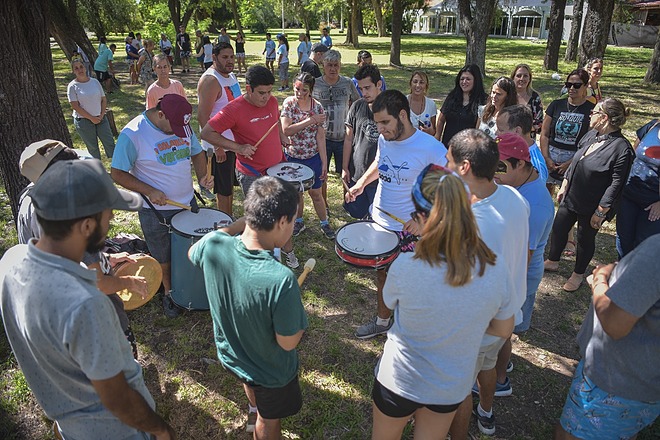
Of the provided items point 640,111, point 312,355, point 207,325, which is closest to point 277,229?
point 312,355

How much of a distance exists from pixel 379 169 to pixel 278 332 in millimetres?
1893

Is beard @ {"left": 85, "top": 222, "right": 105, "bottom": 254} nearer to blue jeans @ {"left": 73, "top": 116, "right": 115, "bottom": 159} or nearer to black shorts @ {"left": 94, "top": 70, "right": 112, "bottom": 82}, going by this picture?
blue jeans @ {"left": 73, "top": 116, "right": 115, "bottom": 159}

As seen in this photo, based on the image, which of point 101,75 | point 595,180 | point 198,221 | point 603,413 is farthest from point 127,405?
point 101,75

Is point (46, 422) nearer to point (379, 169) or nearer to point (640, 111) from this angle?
point (379, 169)

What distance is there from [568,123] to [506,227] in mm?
3444

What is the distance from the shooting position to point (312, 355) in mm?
3623

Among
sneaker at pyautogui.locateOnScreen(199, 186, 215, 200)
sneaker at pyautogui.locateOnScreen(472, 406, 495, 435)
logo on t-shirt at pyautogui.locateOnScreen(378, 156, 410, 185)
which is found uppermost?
logo on t-shirt at pyautogui.locateOnScreen(378, 156, 410, 185)

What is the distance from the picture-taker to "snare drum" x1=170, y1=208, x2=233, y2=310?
347 cm

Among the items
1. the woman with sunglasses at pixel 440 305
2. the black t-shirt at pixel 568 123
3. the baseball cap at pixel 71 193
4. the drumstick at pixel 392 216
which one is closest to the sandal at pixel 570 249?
the black t-shirt at pixel 568 123

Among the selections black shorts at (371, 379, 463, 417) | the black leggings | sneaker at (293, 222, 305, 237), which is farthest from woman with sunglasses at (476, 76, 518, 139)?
black shorts at (371, 379, 463, 417)

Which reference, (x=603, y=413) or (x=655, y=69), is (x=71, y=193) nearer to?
(x=603, y=413)

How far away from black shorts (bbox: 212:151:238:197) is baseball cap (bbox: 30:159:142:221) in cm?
→ 326

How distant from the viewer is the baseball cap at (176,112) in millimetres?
3387

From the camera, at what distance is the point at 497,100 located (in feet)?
15.2
